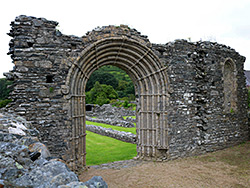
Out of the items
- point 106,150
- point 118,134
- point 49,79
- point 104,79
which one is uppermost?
point 104,79

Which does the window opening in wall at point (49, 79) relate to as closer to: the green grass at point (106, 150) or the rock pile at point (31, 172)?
the green grass at point (106, 150)

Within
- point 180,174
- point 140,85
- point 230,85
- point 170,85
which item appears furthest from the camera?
point 230,85

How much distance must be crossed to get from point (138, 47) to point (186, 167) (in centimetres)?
501

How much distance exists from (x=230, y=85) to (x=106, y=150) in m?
7.38

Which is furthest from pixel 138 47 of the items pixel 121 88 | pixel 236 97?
pixel 121 88

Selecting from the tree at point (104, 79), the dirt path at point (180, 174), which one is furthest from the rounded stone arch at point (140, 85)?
the tree at point (104, 79)

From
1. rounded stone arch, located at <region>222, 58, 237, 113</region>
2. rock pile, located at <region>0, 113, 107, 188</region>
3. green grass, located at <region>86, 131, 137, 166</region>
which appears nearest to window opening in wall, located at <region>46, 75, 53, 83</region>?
green grass, located at <region>86, 131, 137, 166</region>

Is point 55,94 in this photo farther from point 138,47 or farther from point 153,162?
point 153,162

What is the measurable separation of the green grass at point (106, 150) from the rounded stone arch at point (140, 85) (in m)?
0.91

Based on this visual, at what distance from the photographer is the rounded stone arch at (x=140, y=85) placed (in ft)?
22.4

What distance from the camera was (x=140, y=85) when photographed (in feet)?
27.1

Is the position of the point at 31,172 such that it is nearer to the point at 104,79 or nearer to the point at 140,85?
the point at 140,85

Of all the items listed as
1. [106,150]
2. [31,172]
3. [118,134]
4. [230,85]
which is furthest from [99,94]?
[31,172]

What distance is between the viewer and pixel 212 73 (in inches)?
349
